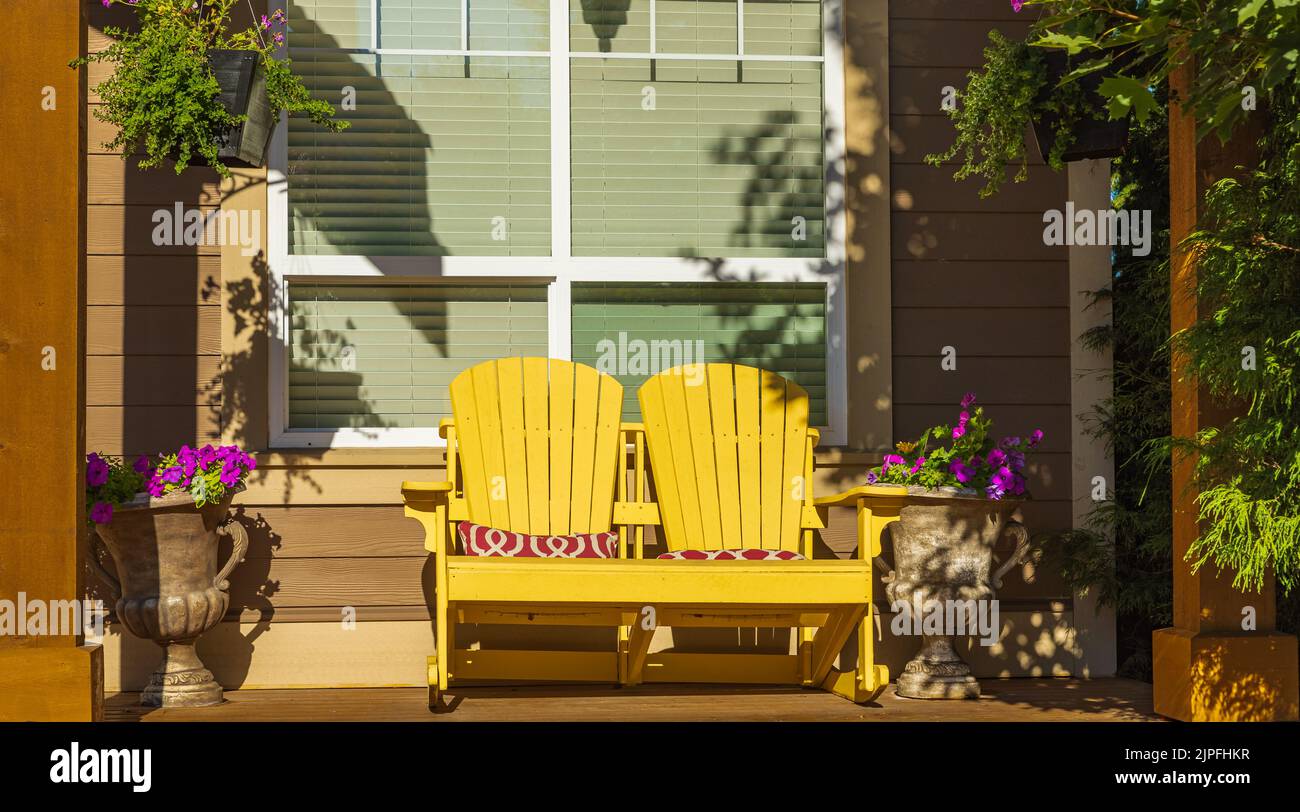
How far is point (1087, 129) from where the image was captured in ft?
12.7

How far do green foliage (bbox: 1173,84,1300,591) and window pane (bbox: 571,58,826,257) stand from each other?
1.51m

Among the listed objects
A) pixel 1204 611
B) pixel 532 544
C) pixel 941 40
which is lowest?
pixel 1204 611

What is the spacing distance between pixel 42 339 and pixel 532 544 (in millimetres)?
1418

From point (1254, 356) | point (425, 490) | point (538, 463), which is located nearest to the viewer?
point (1254, 356)

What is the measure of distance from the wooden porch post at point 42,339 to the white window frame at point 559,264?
1.11m

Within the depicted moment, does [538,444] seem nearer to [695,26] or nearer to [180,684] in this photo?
[180,684]

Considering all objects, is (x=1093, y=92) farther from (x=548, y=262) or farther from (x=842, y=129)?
(x=548, y=262)

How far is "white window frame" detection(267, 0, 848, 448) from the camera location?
434cm

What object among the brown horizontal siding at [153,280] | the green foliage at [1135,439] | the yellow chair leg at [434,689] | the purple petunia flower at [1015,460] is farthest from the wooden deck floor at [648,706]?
the brown horizontal siding at [153,280]

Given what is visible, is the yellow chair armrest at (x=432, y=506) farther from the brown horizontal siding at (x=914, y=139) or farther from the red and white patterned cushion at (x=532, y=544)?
the brown horizontal siding at (x=914, y=139)

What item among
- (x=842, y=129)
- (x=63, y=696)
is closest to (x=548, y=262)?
(x=842, y=129)

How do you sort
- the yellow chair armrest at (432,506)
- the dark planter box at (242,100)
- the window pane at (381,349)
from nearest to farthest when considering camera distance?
1. the yellow chair armrest at (432,506)
2. the dark planter box at (242,100)
3. the window pane at (381,349)

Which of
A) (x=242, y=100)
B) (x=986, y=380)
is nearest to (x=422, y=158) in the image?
(x=242, y=100)

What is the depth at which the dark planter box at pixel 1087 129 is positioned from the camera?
12.5ft
